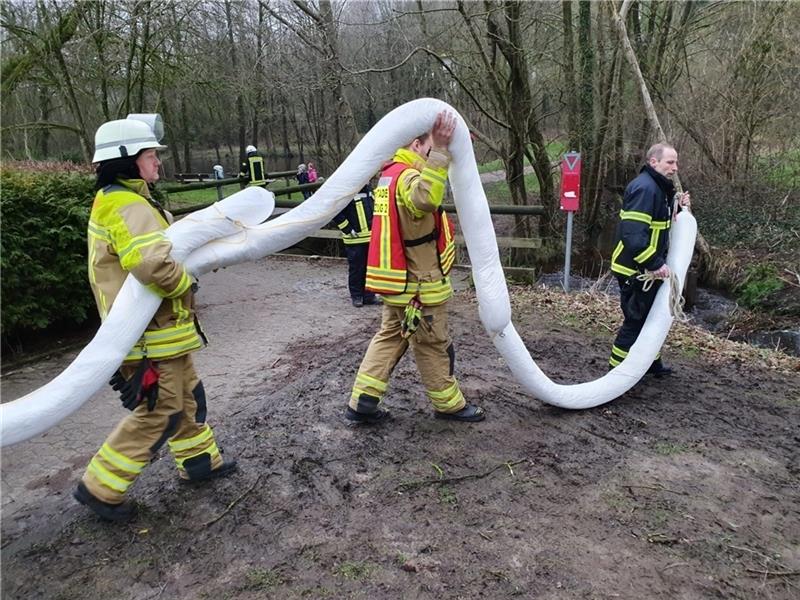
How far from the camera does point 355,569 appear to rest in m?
2.66

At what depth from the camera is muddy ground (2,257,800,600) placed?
2.60 meters

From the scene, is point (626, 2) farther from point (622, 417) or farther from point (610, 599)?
point (610, 599)

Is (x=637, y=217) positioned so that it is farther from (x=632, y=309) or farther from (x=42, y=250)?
(x=42, y=250)

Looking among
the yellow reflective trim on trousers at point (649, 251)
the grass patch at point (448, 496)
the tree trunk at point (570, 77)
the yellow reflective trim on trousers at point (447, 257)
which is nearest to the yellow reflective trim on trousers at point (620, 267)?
the yellow reflective trim on trousers at point (649, 251)

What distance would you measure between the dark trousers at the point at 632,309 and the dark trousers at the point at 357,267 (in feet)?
10.5

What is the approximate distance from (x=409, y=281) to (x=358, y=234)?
339cm

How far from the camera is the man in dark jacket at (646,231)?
4.33 metres

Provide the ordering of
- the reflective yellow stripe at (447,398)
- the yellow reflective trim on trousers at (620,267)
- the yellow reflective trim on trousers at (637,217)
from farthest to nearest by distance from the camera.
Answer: the yellow reflective trim on trousers at (620,267) → the yellow reflective trim on trousers at (637,217) → the reflective yellow stripe at (447,398)

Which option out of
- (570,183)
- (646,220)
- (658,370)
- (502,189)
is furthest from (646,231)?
(502,189)

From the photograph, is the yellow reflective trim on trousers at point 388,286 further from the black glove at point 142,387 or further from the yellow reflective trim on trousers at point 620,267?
the yellow reflective trim on trousers at point 620,267

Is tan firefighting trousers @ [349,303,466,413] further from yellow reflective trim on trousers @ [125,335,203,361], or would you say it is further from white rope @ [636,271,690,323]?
white rope @ [636,271,690,323]

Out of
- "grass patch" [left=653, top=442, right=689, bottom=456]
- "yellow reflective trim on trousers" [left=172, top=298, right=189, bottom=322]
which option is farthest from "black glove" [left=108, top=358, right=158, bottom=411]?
"grass patch" [left=653, top=442, right=689, bottom=456]

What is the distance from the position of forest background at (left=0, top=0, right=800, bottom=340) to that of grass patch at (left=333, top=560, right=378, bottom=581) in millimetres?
8643

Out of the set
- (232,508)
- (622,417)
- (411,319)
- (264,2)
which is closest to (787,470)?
(622,417)
